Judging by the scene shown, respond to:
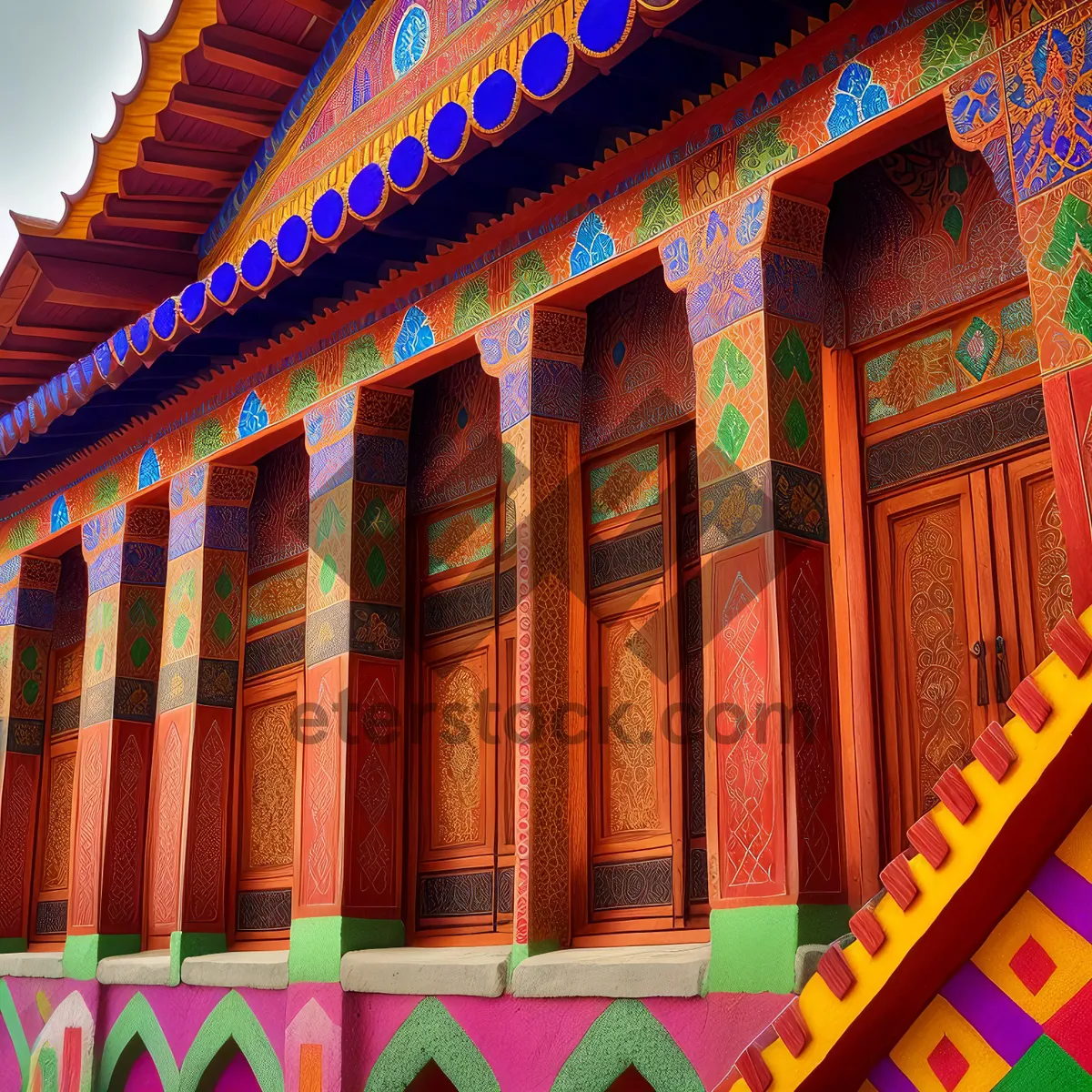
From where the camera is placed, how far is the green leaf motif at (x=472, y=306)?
5.86m

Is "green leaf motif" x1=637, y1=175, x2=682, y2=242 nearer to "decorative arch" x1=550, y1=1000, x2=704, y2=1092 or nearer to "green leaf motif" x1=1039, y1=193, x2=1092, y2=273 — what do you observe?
"green leaf motif" x1=1039, y1=193, x2=1092, y2=273

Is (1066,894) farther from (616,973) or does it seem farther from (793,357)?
(793,357)

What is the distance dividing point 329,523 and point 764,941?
308 cm

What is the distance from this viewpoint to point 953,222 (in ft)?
15.5

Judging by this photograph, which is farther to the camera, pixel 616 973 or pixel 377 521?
pixel 377 521

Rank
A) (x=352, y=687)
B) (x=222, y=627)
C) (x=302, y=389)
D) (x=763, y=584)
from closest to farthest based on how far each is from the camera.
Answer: (x=763, y=584), (x=352, y=687), (x=302, y=389), (x=222, y=627)

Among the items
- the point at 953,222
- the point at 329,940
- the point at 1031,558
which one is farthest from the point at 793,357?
Answer: the point at 329,940

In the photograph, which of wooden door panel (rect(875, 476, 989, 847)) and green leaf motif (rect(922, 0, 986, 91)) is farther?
wooden door panel (rect(875, 476, 989, 847))

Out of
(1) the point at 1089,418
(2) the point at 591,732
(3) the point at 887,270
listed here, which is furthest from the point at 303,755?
(1) the point at 1089,418

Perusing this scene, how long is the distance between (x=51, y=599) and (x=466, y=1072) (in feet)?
17.4

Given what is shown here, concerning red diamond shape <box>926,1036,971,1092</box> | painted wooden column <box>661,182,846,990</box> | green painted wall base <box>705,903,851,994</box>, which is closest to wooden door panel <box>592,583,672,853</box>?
painted wooden column <box>661,182,846,990</box>

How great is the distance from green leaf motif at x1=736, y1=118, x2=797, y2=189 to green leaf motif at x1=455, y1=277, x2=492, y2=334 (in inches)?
54.0

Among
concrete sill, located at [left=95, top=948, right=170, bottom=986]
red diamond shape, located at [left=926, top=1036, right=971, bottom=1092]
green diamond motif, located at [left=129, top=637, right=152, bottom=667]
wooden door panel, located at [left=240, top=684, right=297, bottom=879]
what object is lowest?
concrete sill, located at [left=95, top=948, right=170, bottom=986]

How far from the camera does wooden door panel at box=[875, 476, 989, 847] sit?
4469 mm
